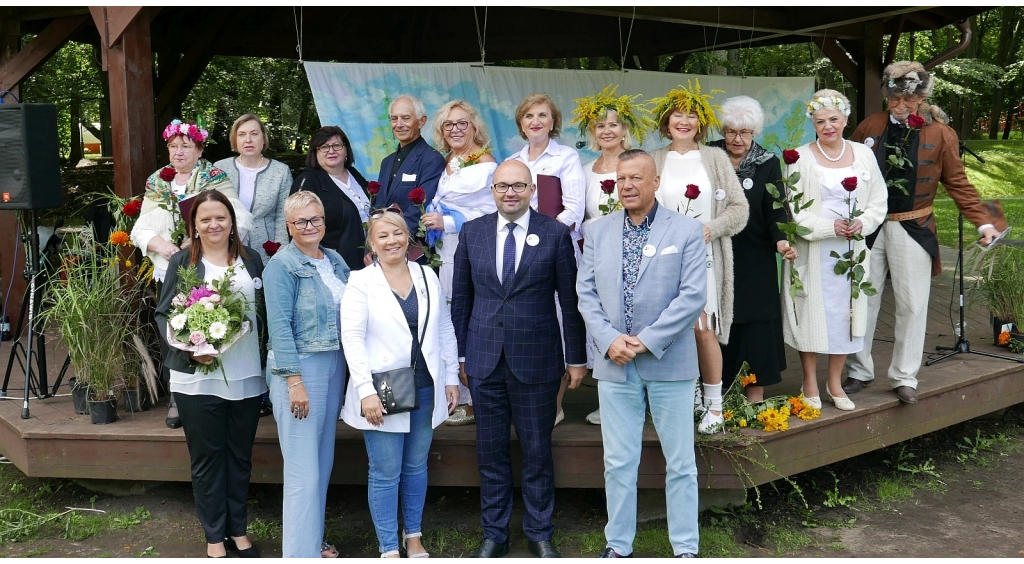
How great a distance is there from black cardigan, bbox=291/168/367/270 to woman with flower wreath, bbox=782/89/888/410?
2074 mm

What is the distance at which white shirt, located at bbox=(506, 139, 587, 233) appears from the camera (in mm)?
3970

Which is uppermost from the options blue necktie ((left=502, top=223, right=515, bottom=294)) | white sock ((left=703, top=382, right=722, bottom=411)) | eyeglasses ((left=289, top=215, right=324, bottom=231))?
eyeglasses ((left=289, top=215, right=324, bottom=231))

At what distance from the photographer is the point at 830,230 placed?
13.4ft

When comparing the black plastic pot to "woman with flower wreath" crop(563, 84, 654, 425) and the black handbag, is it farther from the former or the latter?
"woman with flower wreath" crop(563, 84, 654, 425)

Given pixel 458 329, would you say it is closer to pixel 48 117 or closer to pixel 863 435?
pixel 863 435

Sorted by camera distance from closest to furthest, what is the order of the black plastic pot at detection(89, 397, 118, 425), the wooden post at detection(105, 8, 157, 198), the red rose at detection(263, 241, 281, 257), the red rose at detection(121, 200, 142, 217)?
the red rose at detection(263, 241, 281, 257) < the red rose at detection(121, 200, 142, 217) < the black plastic pot at detection(89, 397, 118, 425) < the wooden post at detection(105, 8, 157, 198)

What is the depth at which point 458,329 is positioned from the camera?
142 inches

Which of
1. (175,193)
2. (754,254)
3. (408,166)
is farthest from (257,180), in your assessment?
(754,254)

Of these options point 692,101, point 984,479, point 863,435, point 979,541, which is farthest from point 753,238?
point 984,479

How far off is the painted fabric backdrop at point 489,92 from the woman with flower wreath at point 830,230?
92.8 inches

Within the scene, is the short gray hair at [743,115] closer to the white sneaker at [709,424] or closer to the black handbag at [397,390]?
the white sneaker at [709,424]

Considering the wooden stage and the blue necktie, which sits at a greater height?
the blue necktie

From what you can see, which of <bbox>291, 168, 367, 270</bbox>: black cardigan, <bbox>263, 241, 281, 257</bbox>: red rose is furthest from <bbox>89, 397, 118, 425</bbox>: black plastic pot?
<bbox>291, 168, 367, 270</bbox>: black cardigan

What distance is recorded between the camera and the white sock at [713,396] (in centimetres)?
392
